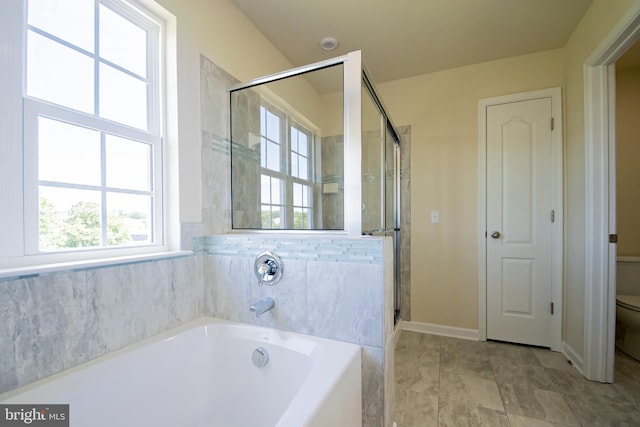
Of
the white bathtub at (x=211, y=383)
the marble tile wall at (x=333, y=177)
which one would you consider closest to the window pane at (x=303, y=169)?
the marble tile wall at (x=333, y=177)

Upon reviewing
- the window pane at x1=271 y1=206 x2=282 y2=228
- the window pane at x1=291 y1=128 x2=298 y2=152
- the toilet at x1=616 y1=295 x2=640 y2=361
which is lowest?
the toilet at x1=616 y1=295 x2=640 y2=361

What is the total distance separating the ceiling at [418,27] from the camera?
175cm

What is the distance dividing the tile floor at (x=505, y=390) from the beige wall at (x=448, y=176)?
0.48 m

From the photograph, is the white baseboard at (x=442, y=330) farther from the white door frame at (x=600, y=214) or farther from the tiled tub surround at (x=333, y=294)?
the tiled tub surround at (x=333, y=294)

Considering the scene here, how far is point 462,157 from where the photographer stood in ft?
8.02

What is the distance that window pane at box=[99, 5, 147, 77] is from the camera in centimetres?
117

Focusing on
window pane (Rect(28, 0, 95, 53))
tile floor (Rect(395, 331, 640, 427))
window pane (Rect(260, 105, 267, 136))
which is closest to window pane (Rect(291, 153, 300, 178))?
window pane (Rect(260, 105, 267, 136))

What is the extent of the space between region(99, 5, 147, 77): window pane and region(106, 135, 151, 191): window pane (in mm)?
363

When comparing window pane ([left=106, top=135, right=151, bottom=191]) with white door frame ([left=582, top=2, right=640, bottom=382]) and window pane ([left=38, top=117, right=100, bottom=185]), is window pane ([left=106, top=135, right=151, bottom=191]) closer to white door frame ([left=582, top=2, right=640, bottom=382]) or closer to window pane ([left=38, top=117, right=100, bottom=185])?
window pane ([left=38, top=117, right=100, bottom=185])

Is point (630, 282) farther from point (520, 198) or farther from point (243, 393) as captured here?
point (243, 393)

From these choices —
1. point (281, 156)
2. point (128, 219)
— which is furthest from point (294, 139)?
point (128, 219)

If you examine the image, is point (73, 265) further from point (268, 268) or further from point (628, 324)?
point (628, 324)

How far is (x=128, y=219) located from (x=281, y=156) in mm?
941

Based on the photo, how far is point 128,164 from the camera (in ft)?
4.11
